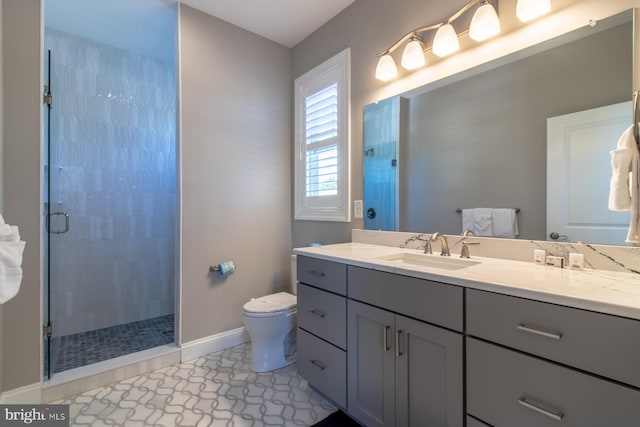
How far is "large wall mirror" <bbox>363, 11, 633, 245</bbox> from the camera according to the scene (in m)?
1.17

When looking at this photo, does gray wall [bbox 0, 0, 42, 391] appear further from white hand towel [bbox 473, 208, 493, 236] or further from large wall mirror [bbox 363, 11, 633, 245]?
white hand towel [bbox 473, 208, 493, 236]

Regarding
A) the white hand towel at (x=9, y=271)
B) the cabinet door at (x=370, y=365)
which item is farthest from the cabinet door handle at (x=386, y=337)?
the white hand towel at (x=9, y=271)

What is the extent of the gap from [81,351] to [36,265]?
95cm

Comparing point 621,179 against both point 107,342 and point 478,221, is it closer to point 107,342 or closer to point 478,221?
point 478,221

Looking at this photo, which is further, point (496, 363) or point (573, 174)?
point (573, 174)

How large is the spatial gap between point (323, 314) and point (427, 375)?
0.63m

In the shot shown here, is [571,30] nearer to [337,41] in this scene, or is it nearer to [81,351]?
[337,41]

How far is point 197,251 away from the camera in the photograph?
2.26m

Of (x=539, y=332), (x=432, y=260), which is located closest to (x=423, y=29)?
(x=432, y=260)

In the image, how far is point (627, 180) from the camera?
3.37ft

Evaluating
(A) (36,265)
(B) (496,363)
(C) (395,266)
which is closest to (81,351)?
(A) (36,265)

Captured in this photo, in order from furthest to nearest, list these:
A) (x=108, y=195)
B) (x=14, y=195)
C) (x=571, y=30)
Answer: (x=108, y=195), (x=14, y=195), (x=571, y=30)

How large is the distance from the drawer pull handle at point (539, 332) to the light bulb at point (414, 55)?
1505mm

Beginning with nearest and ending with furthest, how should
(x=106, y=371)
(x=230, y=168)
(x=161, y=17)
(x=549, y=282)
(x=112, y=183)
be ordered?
(x=549, y=282), (x=106, y=371), (x=161, y=17), (x=230, y=168), (x=112, y=183)
